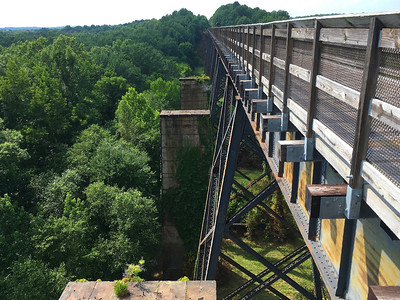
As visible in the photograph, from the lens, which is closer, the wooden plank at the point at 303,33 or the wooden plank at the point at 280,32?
the wooden plank at the point at 303,33

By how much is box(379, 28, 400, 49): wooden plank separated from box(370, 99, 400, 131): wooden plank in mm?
286

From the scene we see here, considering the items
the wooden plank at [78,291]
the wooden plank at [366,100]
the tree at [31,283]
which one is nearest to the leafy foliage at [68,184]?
the tree at [31,283]

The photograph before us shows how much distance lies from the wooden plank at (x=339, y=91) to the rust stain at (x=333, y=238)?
100 cm

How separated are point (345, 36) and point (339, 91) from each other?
359 mm

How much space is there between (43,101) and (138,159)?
8656 mm

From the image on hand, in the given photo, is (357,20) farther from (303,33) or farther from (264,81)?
(264,81)

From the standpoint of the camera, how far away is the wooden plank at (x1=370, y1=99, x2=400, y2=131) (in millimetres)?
1662

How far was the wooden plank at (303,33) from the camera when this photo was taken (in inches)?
117

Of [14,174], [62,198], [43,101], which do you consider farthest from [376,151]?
[43,101]

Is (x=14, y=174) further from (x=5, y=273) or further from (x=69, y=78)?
(x=69, y=78)

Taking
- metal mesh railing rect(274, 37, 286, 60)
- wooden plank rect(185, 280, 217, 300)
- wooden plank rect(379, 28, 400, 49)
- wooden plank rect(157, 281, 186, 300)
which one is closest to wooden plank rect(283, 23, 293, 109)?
metal mesh railing rect(274, 37, 286, 60)

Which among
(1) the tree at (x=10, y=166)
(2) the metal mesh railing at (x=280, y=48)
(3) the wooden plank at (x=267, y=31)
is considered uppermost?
(3) the wooden plank at (x=267, y=31)

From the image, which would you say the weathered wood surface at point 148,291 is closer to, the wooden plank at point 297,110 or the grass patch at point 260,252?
the wooden plank at point 297,110

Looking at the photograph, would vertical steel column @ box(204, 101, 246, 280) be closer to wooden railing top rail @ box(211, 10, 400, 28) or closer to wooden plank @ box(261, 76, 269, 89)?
wooden plank @ box(261, 76, 269, 89)
